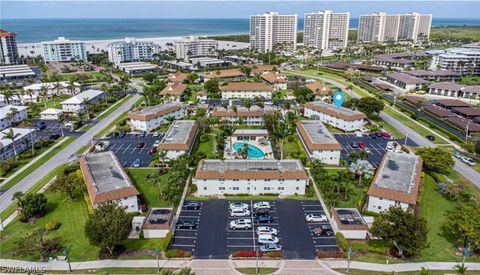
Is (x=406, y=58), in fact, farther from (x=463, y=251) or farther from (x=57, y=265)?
(x=57, y=265)

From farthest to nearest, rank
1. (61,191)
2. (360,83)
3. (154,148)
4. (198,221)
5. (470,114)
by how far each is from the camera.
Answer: (360,83) → (470,114) → (154,148) → (61,191) → (198,221)

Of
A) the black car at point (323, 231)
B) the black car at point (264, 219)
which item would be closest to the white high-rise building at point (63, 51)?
the black car at point (264, 219)

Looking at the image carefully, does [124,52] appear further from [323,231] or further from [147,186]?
[323,231]

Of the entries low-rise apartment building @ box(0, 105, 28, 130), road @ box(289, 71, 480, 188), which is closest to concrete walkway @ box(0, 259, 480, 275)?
road @ box(289, 71, 480, 188)

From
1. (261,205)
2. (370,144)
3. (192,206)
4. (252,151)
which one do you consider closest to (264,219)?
(261,205)

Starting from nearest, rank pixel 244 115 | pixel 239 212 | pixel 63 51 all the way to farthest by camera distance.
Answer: pixel 239 212 < pixel 244 115 < pixel 63 51

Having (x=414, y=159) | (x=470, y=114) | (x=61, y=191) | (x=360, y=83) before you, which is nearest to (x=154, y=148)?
(x=61, y=191)
